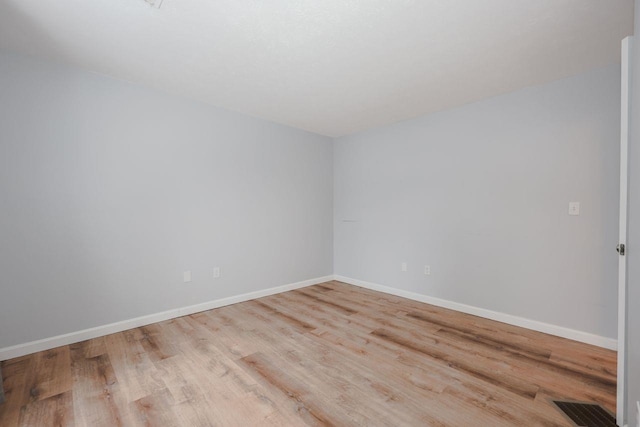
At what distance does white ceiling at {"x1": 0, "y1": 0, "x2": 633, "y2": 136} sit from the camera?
1685 millimetres

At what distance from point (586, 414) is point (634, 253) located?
3.11 ft

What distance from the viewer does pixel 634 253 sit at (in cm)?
133

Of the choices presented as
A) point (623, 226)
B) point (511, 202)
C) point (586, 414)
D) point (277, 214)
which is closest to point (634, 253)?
point (623, 226)

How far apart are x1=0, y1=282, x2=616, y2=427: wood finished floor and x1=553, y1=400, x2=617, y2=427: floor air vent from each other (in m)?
0.06

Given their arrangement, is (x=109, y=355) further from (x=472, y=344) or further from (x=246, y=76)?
(x=472, y=344)

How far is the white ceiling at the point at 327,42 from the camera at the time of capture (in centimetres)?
168

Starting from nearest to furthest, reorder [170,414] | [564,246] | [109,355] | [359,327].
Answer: [170,414] < [109,355] < [564,246] < [359,327]

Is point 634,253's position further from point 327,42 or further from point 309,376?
point 327,42

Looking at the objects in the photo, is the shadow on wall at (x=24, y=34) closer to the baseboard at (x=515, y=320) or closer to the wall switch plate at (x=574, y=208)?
the baseboard at (x=515, y=320)

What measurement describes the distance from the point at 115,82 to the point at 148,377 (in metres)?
2.59

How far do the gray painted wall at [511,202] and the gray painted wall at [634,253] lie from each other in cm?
120

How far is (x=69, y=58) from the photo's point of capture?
2.27m

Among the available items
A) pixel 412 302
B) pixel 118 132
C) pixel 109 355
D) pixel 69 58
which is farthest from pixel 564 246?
pixel 69 58

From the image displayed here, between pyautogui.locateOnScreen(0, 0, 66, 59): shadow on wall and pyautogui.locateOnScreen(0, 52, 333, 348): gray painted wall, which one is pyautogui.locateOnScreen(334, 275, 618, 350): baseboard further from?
pyautogui.locateOnScreen(0, 0, 66, 59): shadow on wall
